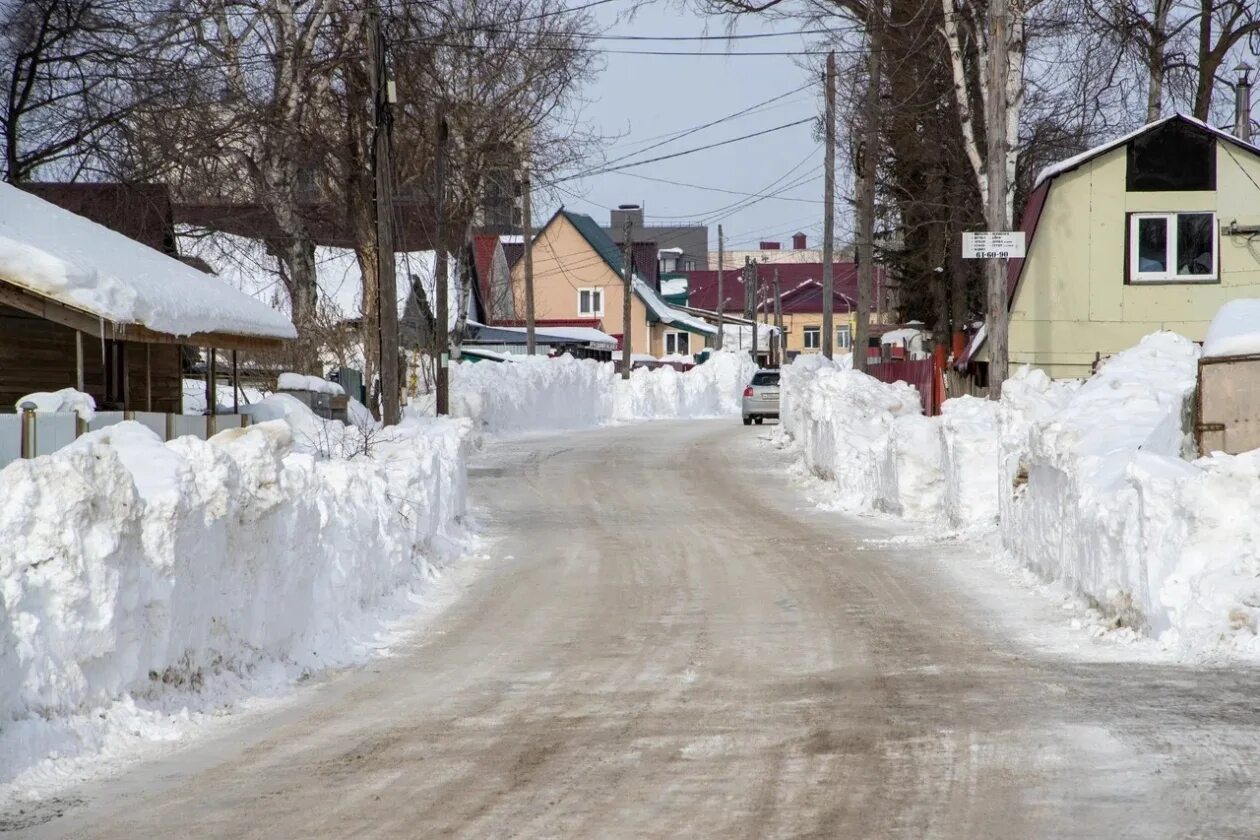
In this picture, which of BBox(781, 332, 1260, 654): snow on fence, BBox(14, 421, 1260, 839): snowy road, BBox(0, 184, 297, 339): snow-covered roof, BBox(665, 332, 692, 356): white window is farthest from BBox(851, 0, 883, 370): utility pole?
BBox(665, 332, 692, 356): white window

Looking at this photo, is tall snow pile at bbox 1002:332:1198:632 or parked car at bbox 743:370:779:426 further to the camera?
parked car at bbox 743:370:779:426

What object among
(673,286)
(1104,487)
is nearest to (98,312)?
(1104,487)

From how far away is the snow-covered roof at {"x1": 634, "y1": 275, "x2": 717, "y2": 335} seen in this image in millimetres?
87812

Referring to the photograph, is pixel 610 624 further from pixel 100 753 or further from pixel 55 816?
pixel 55 816

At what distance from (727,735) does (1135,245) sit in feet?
73.8

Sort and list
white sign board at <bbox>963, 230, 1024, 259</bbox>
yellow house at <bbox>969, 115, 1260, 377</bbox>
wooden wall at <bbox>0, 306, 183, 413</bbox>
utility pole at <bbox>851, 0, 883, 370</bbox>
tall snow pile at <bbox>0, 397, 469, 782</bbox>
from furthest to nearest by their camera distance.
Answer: utility pole at <bbox>851, 0, 883, 370</bbox>
yellow house at <bbox>969, 115, 1260, 377</bbox>
wooden wall at <bbox>0, 306, 183, 413</bbox>
white sign board at <bbox>963, 230, 1024, 259</bbox>
tall snow pile at <bbox>0, 397, 469, 782</bbox>

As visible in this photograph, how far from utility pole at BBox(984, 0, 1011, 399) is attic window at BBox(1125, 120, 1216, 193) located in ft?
23.1

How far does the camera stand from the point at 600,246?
283 ft

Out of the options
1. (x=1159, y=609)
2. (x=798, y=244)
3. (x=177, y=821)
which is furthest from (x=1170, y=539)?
(x=798, y=244)

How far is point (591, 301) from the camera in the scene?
86.9 meters

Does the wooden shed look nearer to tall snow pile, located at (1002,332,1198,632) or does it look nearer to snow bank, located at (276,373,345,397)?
snow bank, located at (276,373,345,397)

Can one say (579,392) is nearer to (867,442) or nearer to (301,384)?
(301,384)

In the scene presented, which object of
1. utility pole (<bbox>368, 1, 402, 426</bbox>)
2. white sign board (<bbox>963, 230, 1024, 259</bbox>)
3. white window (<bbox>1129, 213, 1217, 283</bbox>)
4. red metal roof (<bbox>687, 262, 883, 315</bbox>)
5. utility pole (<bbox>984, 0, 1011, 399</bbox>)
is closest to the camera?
white sign board (<bbox>963, 230, 1024, 259</bbox>)

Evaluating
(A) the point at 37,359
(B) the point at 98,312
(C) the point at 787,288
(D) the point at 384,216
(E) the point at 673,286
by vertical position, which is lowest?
(A) the point at 37,359
